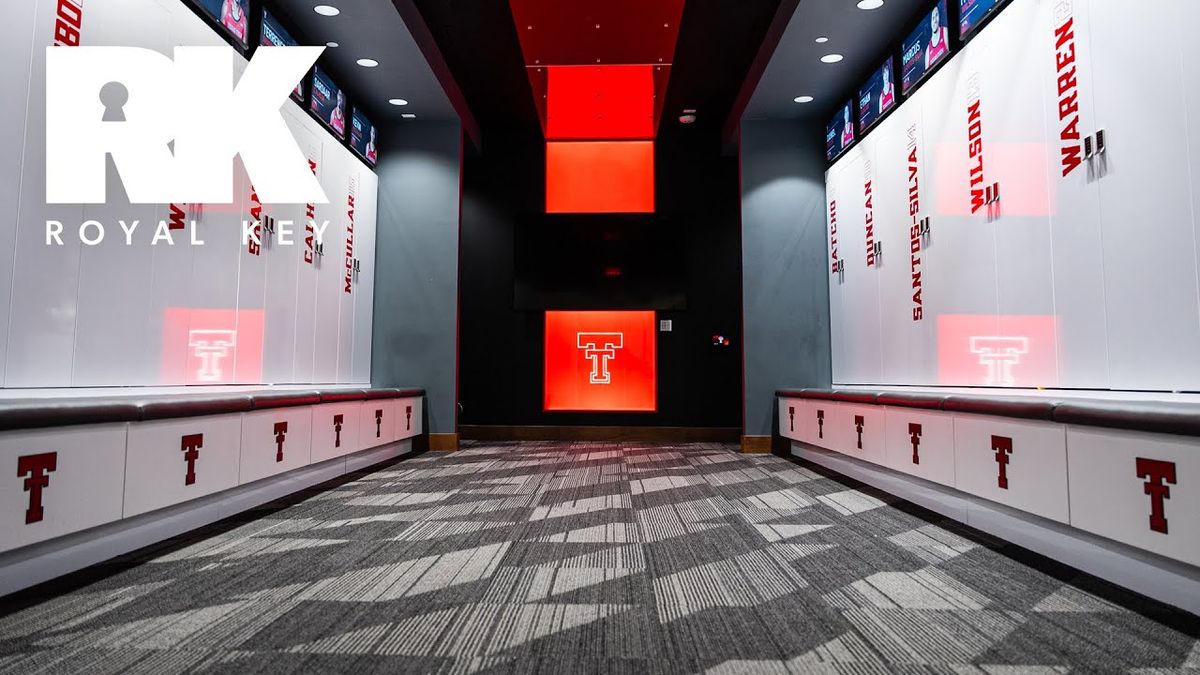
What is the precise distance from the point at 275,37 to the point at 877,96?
13.7ft

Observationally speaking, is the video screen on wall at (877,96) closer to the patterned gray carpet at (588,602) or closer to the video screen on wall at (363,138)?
the patterned gray carpet at (588,602)

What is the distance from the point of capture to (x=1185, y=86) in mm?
2090

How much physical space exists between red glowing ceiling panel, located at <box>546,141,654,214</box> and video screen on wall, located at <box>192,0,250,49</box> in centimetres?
361

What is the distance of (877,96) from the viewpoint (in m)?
→ 4.59

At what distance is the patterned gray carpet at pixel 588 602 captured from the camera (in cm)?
138

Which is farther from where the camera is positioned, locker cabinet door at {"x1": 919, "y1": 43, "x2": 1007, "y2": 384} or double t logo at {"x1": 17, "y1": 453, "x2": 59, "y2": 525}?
locker cabinet door at {"x1": 919, "y1": 43, "x2": 1007, "y2": 384}

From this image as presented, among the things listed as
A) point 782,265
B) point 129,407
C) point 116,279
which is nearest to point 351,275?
point 116,279

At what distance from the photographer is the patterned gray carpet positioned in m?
1.38

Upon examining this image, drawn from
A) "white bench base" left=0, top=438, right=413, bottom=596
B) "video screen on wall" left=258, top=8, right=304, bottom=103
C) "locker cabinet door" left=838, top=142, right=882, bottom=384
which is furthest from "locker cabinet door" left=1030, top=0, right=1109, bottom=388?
"video screen on wall" left=258, top=8, right=304, bottom=103

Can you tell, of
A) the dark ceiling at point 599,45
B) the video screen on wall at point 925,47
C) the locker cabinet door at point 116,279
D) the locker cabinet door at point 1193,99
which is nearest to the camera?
the locker cabinet door at point 1193,99

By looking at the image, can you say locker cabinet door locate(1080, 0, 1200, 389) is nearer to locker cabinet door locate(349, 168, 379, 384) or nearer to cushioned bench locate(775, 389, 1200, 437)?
cushioned bench locate(775, 389, 1200, 437)

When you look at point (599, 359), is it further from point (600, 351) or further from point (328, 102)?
point (328, 102)

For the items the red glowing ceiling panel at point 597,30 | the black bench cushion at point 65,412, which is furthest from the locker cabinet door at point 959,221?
the black bench cushion at point 65,412

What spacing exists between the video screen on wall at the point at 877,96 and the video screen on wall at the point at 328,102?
13.4ft
